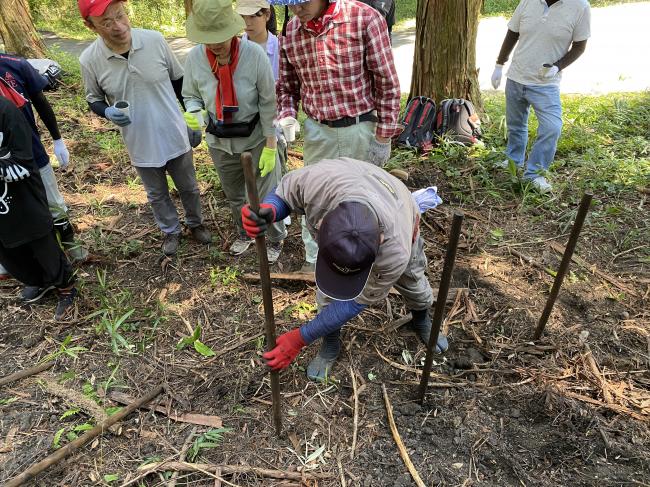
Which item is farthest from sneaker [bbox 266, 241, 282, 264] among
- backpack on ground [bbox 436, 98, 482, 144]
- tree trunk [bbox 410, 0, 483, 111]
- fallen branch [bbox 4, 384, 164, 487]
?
tree trunk [bbox 410, 0, 483, 111]

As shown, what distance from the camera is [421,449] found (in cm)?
241

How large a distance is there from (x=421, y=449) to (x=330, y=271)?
1237 millimetres

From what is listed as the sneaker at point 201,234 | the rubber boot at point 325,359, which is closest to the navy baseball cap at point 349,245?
the rubber boot at point 325,359

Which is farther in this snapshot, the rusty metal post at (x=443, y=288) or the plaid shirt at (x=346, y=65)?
the plaid shirt at (x=346, y=65)

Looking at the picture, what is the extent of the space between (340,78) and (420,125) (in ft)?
8.33

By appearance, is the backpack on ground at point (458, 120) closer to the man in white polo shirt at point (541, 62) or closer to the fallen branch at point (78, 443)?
the man in white polo shirt at point (541, 62)

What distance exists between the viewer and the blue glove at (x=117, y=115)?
2947 millimetres

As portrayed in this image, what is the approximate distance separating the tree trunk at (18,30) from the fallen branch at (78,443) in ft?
25.1

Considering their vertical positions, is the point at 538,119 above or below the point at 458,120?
above

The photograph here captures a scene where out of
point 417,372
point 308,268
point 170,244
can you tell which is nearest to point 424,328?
point 417,372

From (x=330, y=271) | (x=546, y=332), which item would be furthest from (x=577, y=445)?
(x=330, y=271)

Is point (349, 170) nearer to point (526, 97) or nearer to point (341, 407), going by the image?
point (341, 407)

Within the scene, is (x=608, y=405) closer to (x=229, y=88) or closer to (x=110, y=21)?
(x=229, y=88)

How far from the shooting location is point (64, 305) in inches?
127
